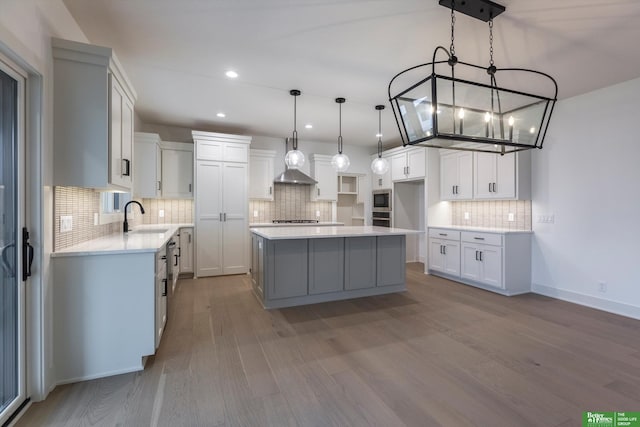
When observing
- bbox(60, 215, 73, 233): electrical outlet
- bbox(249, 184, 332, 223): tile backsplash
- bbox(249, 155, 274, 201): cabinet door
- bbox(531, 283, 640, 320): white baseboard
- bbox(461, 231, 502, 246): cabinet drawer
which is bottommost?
bbox(531, 283, 640, 320): white baseboard

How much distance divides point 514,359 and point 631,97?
10.9ft

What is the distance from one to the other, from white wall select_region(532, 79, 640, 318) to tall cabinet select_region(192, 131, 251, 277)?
4645mm

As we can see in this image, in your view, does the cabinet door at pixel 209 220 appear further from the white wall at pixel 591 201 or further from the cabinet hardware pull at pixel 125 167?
the white wall at pixel 591 201

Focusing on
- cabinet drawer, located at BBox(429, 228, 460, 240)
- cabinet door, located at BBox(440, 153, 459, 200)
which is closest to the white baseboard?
cabinet drawer, located at BBox(429, 228, 460, 240)

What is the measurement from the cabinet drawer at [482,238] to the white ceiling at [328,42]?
203 centimetres

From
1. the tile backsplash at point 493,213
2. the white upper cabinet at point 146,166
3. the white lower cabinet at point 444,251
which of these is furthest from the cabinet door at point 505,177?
the white upper cabinet at point 146,166

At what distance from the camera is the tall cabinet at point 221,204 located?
4.99 metres

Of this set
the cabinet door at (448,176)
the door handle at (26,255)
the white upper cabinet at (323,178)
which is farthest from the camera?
the white upper cabinet at (323,178)

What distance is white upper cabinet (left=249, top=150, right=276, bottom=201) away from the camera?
18.7 feet

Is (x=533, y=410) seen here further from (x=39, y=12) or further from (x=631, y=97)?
(x=39, y=12)

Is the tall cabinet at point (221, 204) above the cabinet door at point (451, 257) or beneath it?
above

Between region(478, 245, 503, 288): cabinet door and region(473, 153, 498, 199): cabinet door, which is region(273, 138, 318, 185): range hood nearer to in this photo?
region(473, 153, 498, 199): cabinet door

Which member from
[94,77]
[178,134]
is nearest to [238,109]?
[178,134]

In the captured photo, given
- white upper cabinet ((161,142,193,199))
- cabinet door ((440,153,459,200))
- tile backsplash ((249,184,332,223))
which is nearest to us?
white upper cabinet ((161,142,193,199))
